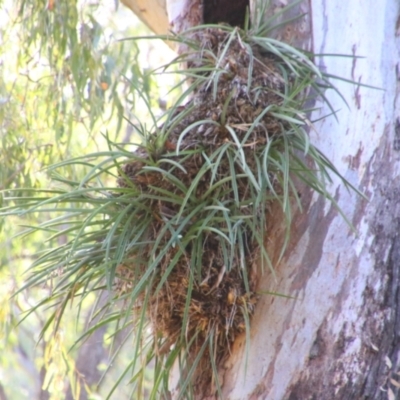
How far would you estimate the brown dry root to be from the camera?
43.3 inches

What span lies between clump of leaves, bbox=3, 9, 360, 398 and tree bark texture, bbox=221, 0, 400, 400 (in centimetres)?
4

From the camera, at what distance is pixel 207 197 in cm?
110

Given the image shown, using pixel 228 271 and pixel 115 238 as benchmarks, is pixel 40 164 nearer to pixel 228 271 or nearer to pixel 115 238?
pixel 115 238

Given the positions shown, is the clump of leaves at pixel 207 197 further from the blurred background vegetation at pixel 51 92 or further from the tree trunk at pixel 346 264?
the blurred background vegetation at pixel 51 92

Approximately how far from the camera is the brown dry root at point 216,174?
3.60 feet

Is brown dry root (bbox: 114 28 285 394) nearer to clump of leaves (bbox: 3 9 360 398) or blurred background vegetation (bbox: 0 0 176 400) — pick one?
clump of leaves (bbox: 3 9 360 398)

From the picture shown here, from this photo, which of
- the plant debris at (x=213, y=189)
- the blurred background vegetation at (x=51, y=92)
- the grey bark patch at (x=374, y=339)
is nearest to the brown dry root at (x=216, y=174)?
the plant debris at (x=213, y=189)

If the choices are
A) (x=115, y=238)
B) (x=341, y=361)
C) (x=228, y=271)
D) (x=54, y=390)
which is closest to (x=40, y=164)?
(x=54, y=390)

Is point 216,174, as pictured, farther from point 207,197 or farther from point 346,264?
point 346,264

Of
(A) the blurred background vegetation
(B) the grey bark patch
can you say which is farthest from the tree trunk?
(A) the blurred background vegetation

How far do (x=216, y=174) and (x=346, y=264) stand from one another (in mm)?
253

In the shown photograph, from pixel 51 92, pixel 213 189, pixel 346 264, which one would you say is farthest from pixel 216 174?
pixel 51 92

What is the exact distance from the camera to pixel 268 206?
1.14 meters

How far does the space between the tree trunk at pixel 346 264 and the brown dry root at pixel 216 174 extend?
0.05 meters
